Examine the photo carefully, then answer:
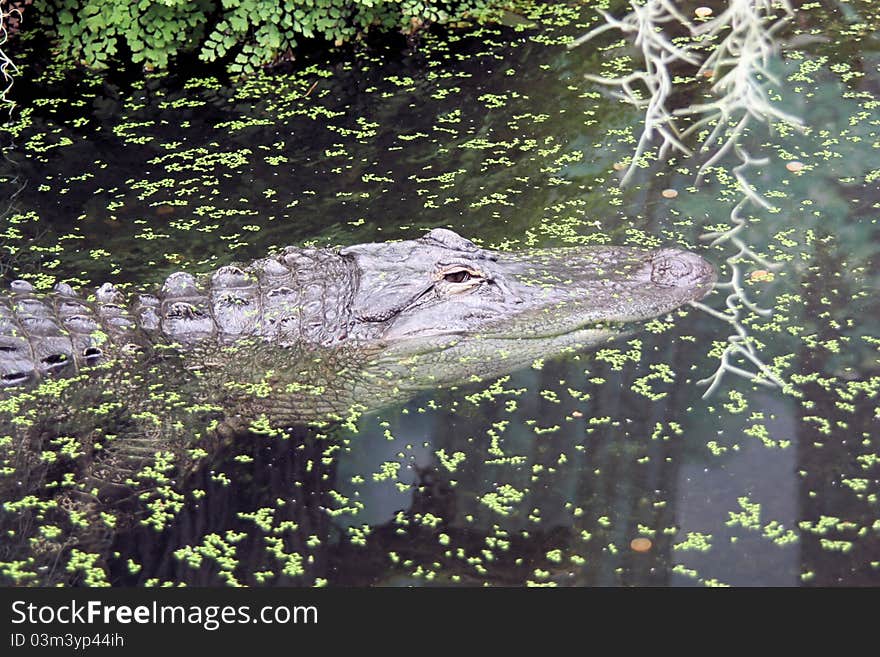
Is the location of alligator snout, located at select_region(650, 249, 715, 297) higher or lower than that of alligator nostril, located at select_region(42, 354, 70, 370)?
higher

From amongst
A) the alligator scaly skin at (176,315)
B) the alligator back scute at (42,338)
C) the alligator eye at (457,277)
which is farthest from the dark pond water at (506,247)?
the alligator eye at (457,277)

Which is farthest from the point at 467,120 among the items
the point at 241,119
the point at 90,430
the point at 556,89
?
the point at 90,430

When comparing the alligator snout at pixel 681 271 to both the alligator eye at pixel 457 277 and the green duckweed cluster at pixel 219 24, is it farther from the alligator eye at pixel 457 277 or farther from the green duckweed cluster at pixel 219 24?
the green duckweed cluster at pixel 219 24

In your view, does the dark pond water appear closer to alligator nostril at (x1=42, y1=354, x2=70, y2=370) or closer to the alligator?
the alligator

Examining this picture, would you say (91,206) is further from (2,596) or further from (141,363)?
(2,596)

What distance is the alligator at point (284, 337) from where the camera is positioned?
5.19 metres

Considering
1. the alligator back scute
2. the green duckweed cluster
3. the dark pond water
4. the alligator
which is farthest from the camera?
the green duckweed cluster

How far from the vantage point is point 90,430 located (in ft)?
16.9

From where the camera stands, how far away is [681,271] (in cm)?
579

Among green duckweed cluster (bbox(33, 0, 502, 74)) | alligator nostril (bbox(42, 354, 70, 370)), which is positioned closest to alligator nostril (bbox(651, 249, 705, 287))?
alligator nostril (bbox(42, 354, 70, 370))

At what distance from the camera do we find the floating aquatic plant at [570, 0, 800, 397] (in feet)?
9.15

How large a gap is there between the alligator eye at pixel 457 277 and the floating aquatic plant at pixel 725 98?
100 cm

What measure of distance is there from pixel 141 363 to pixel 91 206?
6.63 feet

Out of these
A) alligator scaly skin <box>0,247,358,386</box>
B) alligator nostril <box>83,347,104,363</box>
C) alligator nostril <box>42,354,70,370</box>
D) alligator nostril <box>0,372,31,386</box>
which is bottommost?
alligator nostril <box>0,372,31,386</box>
